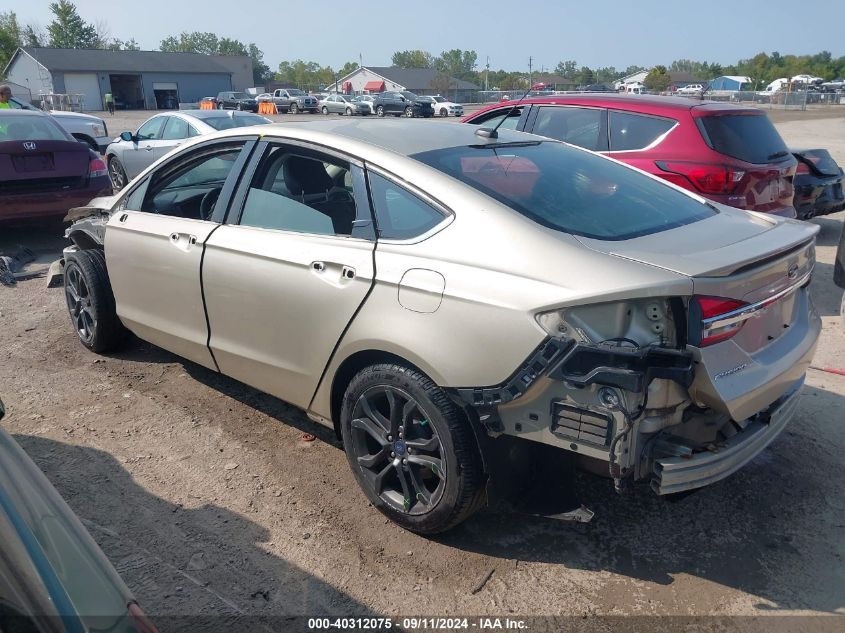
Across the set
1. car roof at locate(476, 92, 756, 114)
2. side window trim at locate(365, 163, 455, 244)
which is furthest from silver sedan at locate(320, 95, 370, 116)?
side window trim at locate(365, 163, 455, 244)

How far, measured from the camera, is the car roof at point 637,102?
6.68 meters

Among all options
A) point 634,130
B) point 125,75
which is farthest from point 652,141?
point 125,75

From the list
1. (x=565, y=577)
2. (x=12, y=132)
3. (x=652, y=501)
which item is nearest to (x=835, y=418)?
(x=652, y=501)

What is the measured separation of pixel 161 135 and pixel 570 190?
1023 cm

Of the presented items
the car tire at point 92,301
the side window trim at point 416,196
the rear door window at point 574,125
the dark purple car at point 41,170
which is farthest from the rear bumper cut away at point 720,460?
the dark purple car at point 41,170

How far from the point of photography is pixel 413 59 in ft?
462

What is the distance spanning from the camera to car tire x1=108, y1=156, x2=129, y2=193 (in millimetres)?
12838

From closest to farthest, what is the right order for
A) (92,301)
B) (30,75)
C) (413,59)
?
1. (92,301)
2. (30,75)
3. (413,59)

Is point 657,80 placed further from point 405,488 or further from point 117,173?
point 405,488

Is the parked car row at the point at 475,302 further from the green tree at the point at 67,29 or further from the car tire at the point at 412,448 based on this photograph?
the green tree at the point at 67,29

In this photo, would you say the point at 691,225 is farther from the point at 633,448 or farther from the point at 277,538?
the point at 277,538

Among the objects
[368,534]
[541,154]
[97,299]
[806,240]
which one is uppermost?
[541,154]

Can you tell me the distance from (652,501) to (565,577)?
763 mm

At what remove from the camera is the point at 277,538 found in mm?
3223
